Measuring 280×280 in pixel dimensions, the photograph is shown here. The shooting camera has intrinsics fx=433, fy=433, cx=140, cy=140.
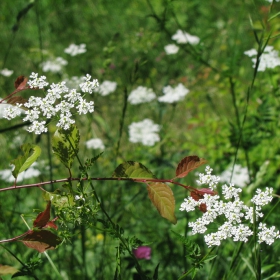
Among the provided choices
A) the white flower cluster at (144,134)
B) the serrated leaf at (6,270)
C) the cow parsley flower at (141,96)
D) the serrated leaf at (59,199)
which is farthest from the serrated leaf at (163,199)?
the cow parsley flower at (141,96)

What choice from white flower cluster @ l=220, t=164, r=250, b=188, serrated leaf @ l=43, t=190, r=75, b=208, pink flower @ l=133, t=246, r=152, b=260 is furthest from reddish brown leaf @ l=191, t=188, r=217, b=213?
white flower cluster @ l=220, t=164, r=250, b=188

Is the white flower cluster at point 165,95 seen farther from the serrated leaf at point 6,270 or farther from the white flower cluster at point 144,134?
the serrated leaf at point 6,270

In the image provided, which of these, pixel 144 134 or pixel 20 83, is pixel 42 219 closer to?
pixel 20 83

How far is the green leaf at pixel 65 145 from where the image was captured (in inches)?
28.8

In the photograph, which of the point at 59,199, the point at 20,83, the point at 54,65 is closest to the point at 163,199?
the point at 59,199

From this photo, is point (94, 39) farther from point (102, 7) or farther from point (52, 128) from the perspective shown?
point (52, 128)

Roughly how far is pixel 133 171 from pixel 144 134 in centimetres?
133

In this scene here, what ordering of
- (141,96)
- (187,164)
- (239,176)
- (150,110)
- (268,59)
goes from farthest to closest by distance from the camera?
(150,110), (141,96), (239,176), (268,59), (187,164)

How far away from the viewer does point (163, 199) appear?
2.40ft

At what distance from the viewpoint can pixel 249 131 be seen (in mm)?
1800

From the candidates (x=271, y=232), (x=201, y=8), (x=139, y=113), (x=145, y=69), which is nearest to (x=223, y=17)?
(x=201, y=8)

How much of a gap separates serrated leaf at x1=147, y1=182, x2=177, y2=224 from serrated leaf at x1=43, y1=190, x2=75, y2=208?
0.45ft

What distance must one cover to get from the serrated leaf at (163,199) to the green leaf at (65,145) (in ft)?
0.48

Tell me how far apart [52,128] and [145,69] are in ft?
2.74
